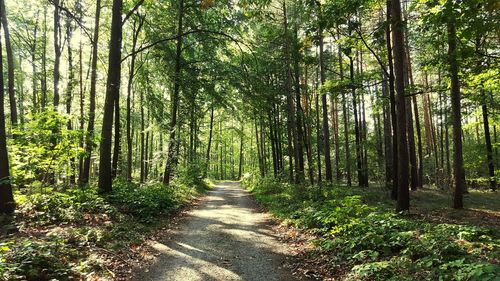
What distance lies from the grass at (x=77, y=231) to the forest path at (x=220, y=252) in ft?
2.40

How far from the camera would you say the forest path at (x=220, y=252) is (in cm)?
639

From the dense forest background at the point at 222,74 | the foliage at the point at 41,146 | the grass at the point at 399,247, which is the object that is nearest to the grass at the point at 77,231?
the dense forest background at the point at 222,74

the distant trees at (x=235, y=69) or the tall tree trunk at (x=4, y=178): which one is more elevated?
the distant trees at (x=235, y=69)

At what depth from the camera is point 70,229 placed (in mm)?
7551

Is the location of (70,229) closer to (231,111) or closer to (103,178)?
(103,178)

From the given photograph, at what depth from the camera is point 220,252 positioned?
7891 millimetres

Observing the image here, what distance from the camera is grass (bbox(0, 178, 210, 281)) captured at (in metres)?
5.47

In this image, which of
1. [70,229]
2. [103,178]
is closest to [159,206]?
[103,178]

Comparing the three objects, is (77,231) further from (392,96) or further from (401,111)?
(392,96)

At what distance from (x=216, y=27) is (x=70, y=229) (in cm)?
1128

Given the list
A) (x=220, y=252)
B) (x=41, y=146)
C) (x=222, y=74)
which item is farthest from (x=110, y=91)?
(x=220, y=252)

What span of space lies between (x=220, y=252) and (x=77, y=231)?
126 inches

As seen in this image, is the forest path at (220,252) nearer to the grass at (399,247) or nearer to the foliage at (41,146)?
the grass at (399,247)

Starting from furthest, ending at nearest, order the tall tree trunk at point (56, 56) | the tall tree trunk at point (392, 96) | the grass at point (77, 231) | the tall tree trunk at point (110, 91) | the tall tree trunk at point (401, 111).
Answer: the tall tree trunk at point (56, 56) < the tall tree trunk at point (392, 96) < the tall tree trunk at point (110, 91) < the tall tree trunk at point (401, 111) < the grass at point (77, 231)
